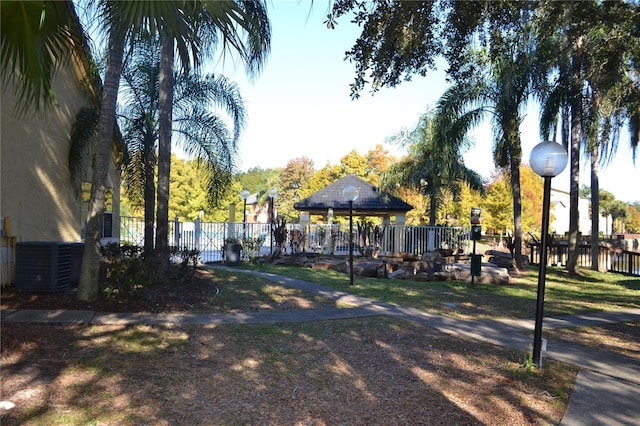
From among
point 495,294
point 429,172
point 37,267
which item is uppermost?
point 429,172

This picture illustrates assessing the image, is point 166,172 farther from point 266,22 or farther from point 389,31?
point 389,31

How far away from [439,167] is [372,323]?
60.1ft

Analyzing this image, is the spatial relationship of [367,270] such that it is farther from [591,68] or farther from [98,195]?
[98,195]

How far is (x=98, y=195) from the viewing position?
7.49 meters

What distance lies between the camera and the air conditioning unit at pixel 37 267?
797cm

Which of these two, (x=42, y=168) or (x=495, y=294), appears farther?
(x=495, y=294)

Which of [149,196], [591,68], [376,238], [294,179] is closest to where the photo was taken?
[591,68]

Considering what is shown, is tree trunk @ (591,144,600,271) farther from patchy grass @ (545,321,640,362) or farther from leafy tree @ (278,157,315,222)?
leafy tree @ (278,157,315,222)

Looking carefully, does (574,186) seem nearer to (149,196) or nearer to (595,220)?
(595,220)

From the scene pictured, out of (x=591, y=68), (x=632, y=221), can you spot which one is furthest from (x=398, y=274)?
(x=632, y=221)

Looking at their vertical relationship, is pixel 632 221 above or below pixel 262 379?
above

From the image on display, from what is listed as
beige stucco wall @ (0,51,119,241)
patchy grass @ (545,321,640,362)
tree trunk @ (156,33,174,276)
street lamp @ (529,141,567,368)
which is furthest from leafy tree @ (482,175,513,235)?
beige stucco wall @ (0,51,119,241)

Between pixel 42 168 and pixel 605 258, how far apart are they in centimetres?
2086

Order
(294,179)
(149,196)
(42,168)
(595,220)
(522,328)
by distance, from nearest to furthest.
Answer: (522,328)
(42,168)
(149,196)
(595,220)
(294,179)
